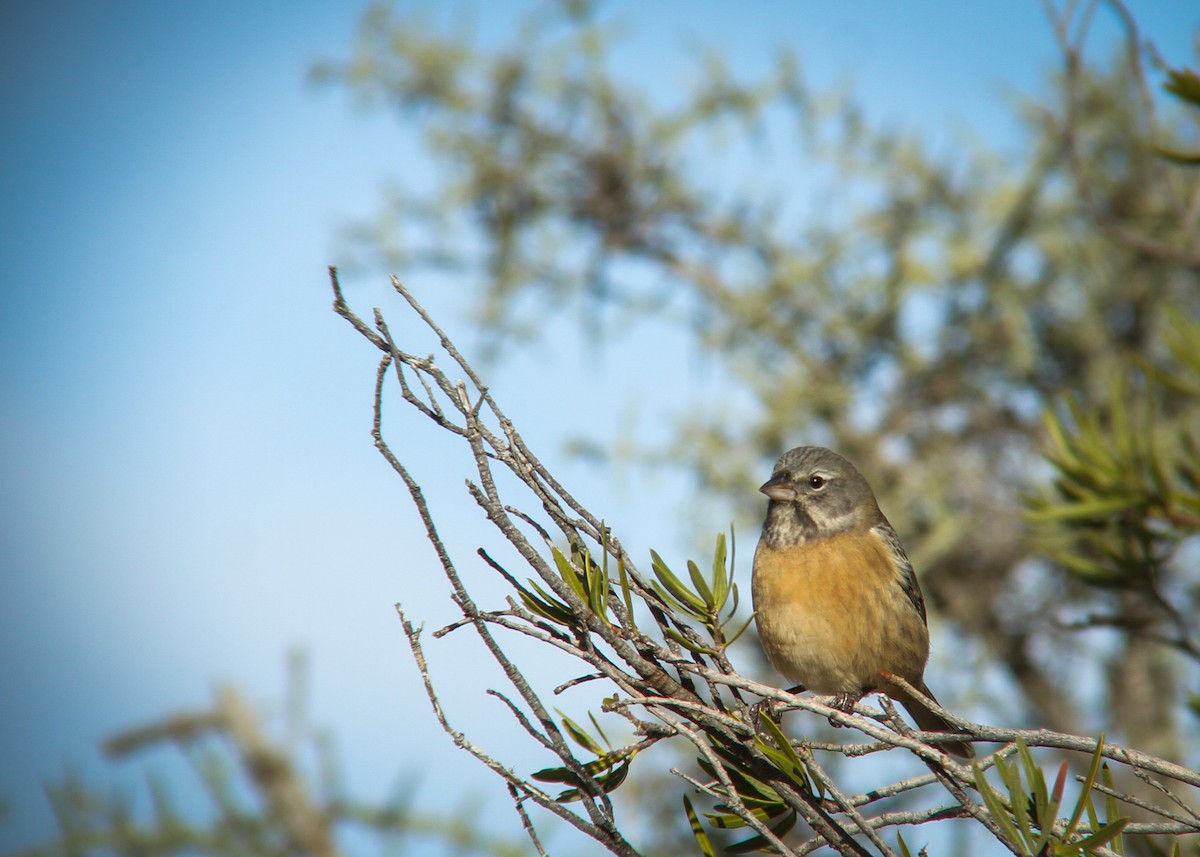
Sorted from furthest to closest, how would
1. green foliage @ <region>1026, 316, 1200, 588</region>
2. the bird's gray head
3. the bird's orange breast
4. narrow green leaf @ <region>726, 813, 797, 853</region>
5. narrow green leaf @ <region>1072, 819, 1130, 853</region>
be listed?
the bird's gray head → the bird's orange breast → green foliage @ <region>1026, 316, 1200, 588</region> → narrow green leaf @ <region>726, 813, 797, 853</region> → narrow green leaf @ <region>1072, 819, 1130, 853</region>

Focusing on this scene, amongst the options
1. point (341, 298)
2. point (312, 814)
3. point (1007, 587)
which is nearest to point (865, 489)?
point (1007, 587)

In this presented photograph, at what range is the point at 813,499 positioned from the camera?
13.0 feet

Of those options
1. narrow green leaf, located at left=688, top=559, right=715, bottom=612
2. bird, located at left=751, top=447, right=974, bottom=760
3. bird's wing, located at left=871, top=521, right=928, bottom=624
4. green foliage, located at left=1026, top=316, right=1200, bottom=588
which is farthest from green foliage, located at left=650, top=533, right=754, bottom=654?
bird's wing, located at left=871, top=521, right=928, bottom=624

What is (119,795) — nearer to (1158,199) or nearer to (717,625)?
(717,625)

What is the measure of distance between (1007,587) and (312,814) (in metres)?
4.00

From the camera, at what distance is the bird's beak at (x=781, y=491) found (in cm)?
400

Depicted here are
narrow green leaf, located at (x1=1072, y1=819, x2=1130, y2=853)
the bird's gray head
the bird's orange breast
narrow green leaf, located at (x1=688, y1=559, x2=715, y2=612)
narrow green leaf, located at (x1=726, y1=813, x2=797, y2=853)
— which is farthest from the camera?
the bird's gray head

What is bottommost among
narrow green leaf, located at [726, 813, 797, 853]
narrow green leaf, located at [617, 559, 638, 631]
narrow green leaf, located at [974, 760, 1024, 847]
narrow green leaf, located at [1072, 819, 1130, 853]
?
narrow green leaf, located at [1072, 819, 1130, 853]

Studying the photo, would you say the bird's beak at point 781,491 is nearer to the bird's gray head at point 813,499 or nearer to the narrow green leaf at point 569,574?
the bird's gray head at point 813,499

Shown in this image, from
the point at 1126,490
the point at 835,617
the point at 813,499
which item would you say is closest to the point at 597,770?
the point at 1126,490

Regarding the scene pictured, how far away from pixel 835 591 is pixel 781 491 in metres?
0.51

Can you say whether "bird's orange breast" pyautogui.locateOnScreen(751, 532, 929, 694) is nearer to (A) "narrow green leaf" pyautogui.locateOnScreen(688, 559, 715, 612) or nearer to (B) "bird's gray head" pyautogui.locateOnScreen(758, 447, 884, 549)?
(B) "bird's gray head" pyautogui.locateOnScreen(758, 447, 884, 549)

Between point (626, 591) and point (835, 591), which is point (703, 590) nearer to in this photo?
point (626, 591)

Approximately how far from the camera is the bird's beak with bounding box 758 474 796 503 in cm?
400
